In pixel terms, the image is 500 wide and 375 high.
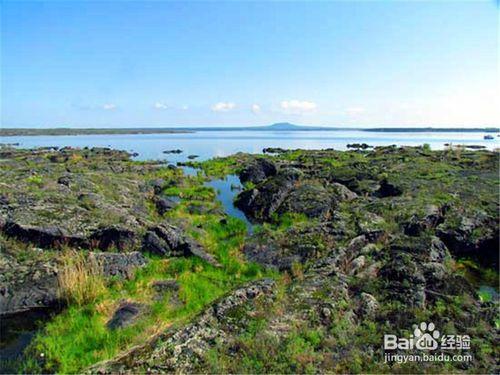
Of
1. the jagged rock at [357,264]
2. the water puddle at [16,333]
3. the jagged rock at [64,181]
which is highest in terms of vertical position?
the jagged rock at [64,181]

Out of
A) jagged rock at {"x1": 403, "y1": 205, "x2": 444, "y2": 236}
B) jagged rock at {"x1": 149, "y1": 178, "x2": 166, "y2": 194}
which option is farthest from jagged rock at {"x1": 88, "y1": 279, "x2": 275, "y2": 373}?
jagged rock at {"x1": 149, "y1": 178, "x2": 166, "y2": 194}

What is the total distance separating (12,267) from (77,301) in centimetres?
437

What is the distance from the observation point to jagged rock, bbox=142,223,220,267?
20297 mm

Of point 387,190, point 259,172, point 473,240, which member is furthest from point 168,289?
point 259,172

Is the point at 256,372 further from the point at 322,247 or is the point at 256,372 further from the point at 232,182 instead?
the point at 232,182

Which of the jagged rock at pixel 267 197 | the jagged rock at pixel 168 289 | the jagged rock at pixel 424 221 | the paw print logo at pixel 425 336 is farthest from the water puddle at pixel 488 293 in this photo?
the jagged rock at pixel 267 197

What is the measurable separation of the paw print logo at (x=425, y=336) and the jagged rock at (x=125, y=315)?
966 centimetres

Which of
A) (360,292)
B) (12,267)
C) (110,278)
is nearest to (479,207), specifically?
(360,292)

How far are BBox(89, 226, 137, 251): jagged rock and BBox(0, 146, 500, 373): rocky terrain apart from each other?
73 mm

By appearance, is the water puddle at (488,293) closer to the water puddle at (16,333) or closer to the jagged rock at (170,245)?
the jagged rock at (170,245)

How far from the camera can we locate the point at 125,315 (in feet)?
44.6

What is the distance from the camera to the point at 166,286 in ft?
53.8

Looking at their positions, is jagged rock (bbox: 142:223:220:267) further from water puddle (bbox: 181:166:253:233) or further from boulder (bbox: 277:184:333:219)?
boulder (bbox: 277:184:333:219)

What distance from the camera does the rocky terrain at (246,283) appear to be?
1115 centimetres
